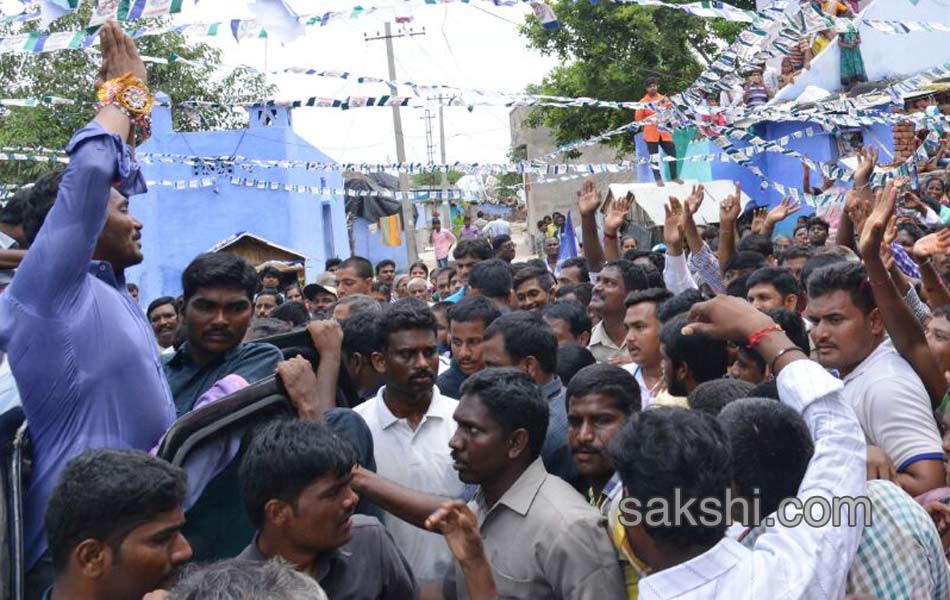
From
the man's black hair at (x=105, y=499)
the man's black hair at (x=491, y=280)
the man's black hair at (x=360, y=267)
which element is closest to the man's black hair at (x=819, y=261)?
the man's black hair at (x=491, y=280)

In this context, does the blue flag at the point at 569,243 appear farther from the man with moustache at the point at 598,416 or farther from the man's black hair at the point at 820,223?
the man with moustache at the point at 598,416

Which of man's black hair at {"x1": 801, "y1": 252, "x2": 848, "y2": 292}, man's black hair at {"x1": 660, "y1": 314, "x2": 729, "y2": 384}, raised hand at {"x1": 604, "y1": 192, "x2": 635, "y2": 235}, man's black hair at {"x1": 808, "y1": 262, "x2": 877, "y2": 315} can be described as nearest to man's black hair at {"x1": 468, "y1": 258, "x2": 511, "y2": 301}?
raised hand at {"x1": 604, "y1": 192, "x2": 635, "y2": 235}

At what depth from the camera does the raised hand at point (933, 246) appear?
5504 mm

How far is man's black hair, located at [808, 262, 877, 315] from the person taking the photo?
436cm

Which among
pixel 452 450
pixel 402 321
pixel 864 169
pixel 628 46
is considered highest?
pixel 628 46

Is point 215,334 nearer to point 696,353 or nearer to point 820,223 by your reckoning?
point 696,353

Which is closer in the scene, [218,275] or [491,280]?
[218,275]

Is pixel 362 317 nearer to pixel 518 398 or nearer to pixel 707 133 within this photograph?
pixel 518 398

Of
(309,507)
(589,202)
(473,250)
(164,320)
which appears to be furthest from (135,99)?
(473,250)

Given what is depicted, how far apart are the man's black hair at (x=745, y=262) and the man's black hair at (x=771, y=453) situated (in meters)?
5.34

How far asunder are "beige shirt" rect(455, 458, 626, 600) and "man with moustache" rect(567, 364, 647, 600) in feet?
1.12

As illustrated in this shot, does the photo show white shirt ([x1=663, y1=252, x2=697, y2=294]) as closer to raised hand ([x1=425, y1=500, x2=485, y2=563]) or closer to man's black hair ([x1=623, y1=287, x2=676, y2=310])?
man's black hair ([x1=623, y1=287, x2=676, y2=310])

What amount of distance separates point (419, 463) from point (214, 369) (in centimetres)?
85

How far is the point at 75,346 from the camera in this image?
294 cm
